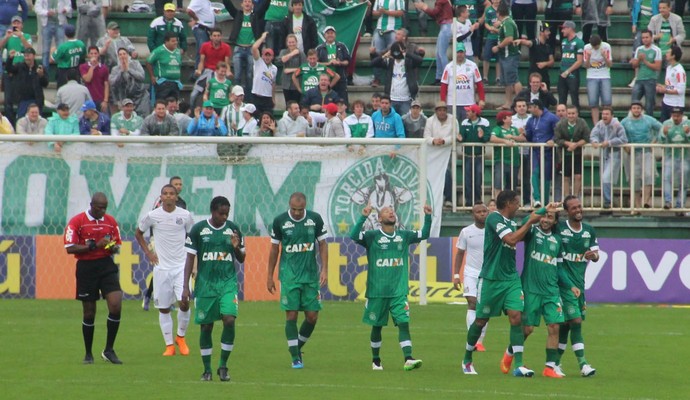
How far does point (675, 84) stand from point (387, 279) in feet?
45.2

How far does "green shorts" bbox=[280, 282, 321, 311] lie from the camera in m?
15.4

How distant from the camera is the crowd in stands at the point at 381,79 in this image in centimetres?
2491

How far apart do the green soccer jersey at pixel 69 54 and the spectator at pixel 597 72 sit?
10.7m

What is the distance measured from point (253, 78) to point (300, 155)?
4.32 meters

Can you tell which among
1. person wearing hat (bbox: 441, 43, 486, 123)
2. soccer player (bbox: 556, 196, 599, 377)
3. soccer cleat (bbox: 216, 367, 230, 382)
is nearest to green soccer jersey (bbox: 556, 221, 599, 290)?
soccer player (bbox: 556, 196, 599, 377)

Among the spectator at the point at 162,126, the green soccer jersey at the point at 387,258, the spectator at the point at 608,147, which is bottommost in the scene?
the green soccer jersey at the point at 387,258

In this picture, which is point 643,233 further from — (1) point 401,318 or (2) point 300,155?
(1) point 401,318

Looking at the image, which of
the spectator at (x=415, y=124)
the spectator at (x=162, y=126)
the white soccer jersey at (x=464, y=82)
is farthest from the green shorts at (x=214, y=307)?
the white soccer jersey at (x=464, y=82)

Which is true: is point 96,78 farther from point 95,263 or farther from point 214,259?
point 214,259

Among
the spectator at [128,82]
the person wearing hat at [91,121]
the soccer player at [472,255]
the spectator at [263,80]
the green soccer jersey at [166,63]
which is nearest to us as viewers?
the soccer player at [472,255]

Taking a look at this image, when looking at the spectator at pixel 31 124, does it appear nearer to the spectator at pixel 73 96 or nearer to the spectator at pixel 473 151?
the spectator at pixel 73 96

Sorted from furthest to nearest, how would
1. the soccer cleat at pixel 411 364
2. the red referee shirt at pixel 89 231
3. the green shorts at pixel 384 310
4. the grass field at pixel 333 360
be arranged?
the red referee shirt at pixel 89 231
the green shorts at pixel 384 310
the soccer cleat at pixel 411 364
the grass field at pixel 333 360

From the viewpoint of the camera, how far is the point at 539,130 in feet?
82.7

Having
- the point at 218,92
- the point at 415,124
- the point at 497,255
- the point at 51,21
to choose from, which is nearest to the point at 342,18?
the point at 218,92
